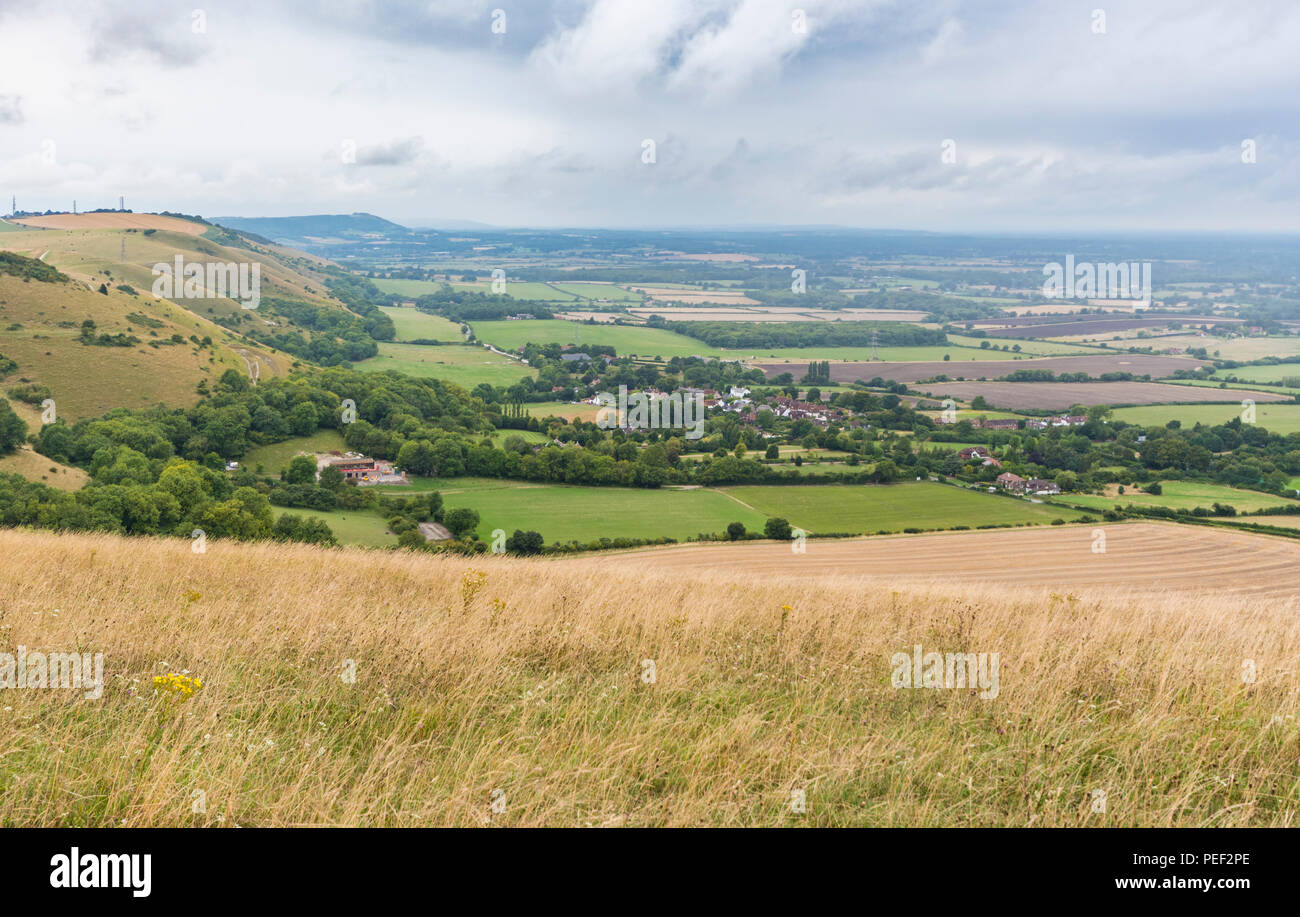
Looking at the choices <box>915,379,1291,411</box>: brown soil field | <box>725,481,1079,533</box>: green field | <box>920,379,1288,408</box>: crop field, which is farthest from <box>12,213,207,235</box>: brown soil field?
<box>725,481,1079,533</box>: green field

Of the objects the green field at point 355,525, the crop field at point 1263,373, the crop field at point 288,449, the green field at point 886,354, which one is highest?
the green field at point 886,354

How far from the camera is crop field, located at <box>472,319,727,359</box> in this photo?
11825 centimetres

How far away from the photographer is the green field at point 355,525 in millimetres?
35344

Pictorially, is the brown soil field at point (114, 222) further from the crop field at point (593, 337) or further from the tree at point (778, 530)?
the tree at point (778, 530)

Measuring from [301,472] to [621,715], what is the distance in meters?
49.0

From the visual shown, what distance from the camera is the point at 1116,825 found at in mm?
3621

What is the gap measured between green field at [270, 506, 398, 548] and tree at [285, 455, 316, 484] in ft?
19.0

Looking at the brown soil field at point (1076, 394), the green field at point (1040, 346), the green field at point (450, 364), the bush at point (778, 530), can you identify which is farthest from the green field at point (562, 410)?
the green field at point (1040, 346)

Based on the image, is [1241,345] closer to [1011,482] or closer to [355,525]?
[1011,482]

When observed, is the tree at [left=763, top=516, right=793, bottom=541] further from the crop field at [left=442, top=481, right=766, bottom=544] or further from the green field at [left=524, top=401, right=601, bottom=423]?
the green field at [left=524, top=401, right=601, bottom=423]

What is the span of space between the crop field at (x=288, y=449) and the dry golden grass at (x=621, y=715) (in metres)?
50.3
